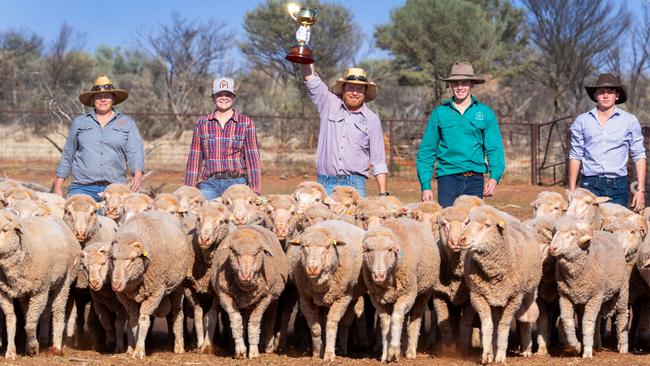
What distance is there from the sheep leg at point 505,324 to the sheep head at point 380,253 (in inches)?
42.4

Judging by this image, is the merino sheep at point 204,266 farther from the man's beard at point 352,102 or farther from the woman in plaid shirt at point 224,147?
the man's beard at point 352,102

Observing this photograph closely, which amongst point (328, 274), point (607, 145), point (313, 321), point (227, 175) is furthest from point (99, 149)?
point (607, 145)

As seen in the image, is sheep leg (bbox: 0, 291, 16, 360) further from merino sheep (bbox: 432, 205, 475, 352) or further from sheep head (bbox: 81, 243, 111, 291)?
merino sheep (bbox: 432, 205, 475, 352)

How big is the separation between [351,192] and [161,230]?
7.10 feet

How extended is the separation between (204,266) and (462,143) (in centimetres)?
284

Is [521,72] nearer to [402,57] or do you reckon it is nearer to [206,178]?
[402,57]

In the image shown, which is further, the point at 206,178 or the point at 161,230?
the point at 206,178

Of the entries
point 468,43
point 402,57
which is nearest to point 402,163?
point 468,43

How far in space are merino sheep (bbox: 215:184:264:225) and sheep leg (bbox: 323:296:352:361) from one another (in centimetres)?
156

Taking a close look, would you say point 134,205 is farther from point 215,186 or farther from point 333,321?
point 333,321

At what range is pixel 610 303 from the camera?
9250 millimetres

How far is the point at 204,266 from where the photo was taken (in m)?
9.32

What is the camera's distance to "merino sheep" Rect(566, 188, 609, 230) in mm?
9812

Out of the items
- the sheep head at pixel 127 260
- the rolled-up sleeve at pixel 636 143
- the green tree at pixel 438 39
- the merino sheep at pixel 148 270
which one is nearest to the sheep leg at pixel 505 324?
the rolled-up sleeve at pixel 636 143
